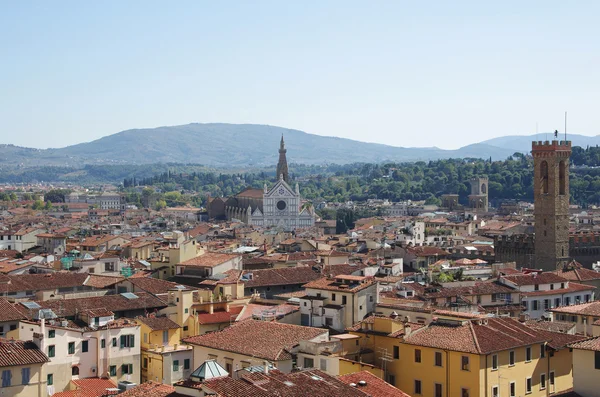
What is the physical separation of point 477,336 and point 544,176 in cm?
3763

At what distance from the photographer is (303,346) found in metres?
24.1

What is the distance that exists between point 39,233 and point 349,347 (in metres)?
54.8

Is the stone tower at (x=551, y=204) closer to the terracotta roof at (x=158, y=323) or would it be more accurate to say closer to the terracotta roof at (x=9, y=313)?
the terracotta roof at (x=158, y=323)

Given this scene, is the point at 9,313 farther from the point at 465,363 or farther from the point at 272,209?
the point at 272,209

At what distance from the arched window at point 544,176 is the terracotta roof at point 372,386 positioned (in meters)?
40.0

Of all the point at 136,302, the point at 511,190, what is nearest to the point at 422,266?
the point at 136,302

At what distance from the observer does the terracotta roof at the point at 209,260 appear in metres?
40.5

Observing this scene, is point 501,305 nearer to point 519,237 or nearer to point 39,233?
point 519,237

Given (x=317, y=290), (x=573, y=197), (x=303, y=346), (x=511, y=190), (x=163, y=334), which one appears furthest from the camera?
(x=511, y=190)

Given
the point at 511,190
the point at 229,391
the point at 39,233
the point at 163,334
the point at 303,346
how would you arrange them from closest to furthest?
the point at 229,391 < the point at 303,346 < the point at 163,334 < the point at 39,233 < the point at 511,190

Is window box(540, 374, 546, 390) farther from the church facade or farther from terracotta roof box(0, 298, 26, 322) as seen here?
the church facade

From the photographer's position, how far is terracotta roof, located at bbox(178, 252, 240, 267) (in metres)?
40.5

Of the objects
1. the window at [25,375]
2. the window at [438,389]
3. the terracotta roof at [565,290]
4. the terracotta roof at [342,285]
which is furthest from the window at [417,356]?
the terracotta roof at [565,290]

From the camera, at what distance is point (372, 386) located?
20891 millimetres
